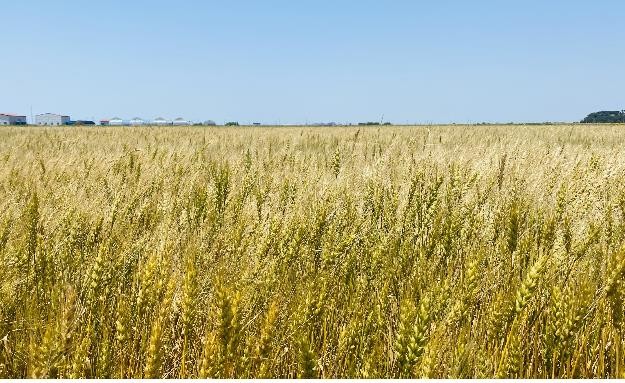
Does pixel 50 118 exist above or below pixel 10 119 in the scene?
above

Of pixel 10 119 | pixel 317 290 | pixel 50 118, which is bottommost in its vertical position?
pixel 317 290

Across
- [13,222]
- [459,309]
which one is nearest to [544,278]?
[459,309]

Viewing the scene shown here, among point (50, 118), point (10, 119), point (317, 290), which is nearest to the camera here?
point (317, 290)

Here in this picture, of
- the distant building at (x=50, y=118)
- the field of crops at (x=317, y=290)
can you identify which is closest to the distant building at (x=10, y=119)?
the distant building at (x=50, y=118)

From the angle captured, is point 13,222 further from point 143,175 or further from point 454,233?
point 454,233

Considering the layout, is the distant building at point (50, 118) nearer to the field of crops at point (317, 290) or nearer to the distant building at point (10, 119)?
the distant building at point (10, 119)

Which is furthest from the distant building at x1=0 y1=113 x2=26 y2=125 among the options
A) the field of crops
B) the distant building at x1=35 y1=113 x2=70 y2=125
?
the field of crops

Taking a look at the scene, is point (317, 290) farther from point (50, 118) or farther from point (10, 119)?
point (10, 119)

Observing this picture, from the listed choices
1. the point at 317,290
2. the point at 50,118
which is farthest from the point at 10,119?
the point at 317,290

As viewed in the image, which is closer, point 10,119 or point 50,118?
point 10,119

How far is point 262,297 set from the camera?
1.49 m

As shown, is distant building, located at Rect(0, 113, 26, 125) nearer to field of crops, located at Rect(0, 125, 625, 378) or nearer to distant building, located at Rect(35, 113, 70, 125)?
distant building, located at Rect(35, 113, 70, 125)

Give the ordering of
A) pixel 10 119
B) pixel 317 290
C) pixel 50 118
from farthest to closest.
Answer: pixel 50 118 → pixel 10 119 → pixel 317 290

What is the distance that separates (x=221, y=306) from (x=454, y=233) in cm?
124
